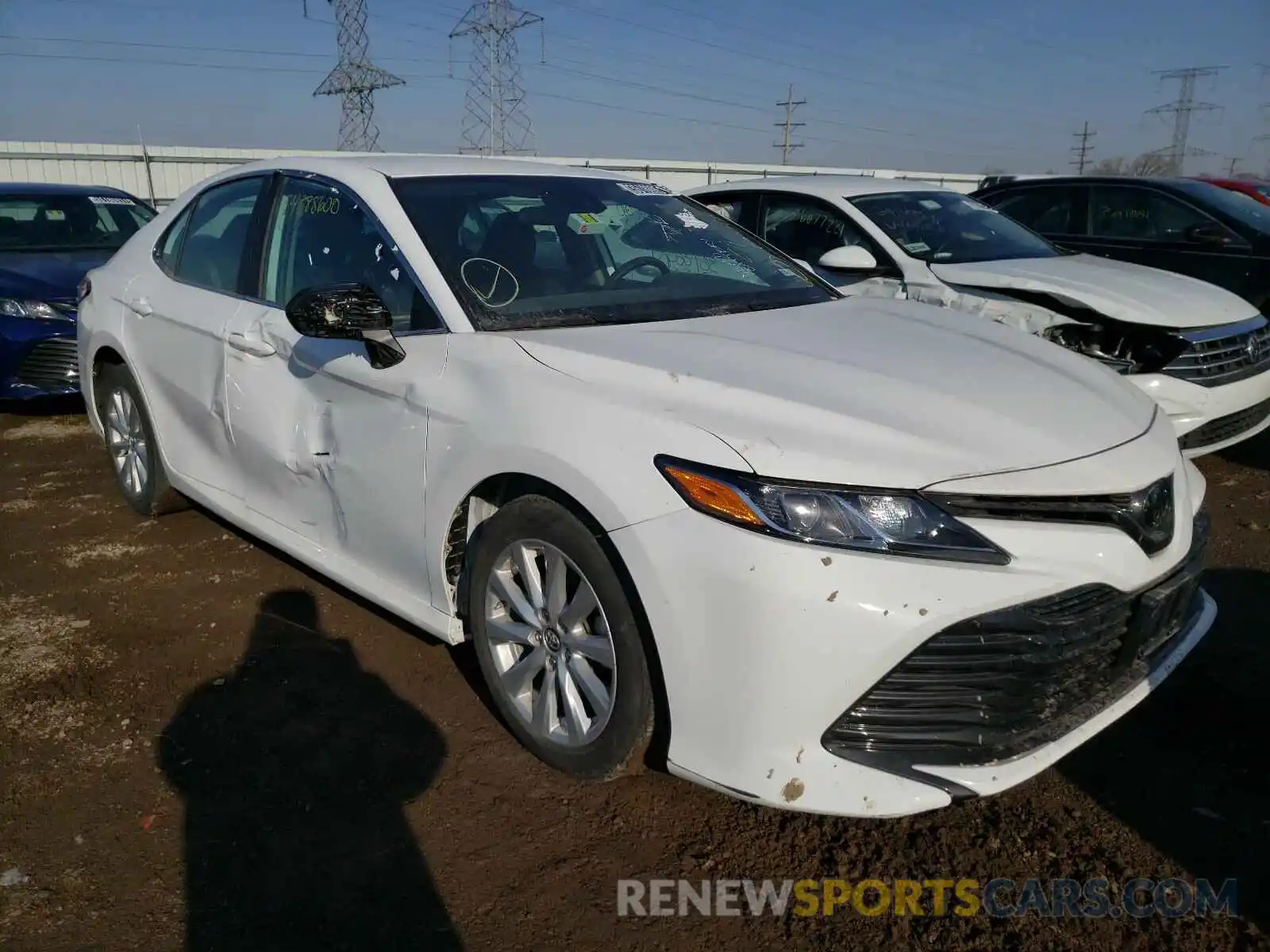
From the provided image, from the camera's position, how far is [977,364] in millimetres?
2662

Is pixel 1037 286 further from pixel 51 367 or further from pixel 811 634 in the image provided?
pixel 51 367

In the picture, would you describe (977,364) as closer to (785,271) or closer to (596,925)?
(785,271)

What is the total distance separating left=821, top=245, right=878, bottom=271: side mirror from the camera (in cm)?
522

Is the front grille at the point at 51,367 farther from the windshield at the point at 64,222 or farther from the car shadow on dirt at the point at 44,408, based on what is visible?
the windshield at the point at 64,222

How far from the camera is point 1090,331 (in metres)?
4.88

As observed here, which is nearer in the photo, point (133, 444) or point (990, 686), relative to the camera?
point (990, 686)

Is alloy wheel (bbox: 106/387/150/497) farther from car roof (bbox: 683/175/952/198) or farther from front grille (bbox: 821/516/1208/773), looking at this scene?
front grille (bbox: 821/516/1208/773)

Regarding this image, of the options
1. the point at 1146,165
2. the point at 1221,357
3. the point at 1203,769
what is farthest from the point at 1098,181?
the point at 1146,165

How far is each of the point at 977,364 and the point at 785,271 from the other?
115 centimetres

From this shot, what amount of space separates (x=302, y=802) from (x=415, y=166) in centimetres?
214

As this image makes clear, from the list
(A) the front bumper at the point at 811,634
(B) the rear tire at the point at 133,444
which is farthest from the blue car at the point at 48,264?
(A) the front bumper at the point at 811,634

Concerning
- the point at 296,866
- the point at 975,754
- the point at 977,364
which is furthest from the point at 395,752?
the point at 977,364

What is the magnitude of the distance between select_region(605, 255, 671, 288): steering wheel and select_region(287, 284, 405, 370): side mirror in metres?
0.76

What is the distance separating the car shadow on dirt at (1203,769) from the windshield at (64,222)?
7541 mm
